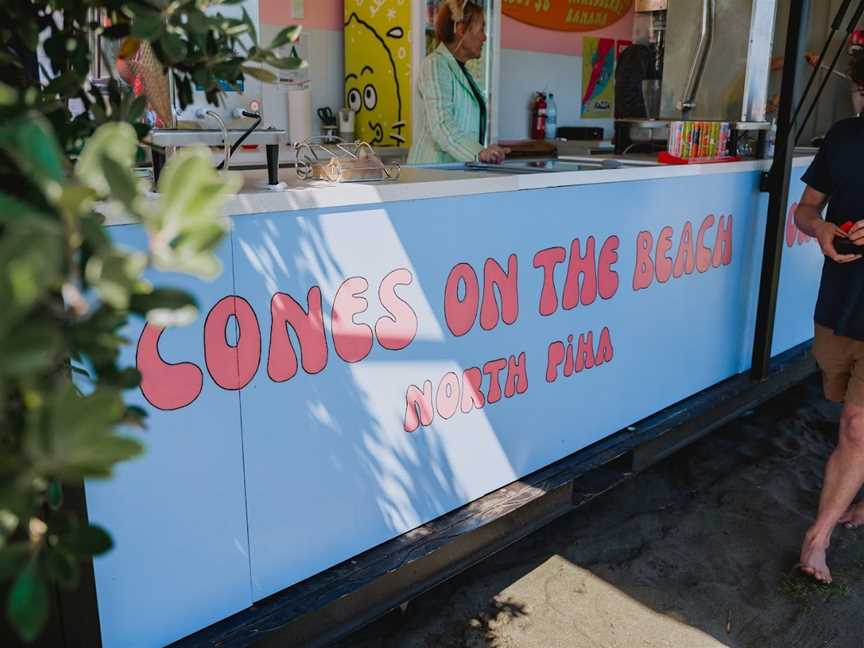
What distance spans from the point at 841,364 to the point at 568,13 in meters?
5.53

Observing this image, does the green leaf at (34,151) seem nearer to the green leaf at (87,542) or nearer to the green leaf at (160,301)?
the green leaf at (160,301)

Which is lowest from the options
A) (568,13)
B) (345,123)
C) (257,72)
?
(345,123)

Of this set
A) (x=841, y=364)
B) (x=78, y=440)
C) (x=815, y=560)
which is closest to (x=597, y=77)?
(x=841, y=364)

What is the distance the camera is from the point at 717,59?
3955 mm

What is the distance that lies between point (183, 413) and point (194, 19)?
1.10 metres

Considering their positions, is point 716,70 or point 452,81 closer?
point 452,81

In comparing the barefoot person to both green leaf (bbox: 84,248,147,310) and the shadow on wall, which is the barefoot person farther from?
green leaf (bbox: 84,248,147,310)

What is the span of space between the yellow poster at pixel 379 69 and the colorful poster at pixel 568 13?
5.24ft

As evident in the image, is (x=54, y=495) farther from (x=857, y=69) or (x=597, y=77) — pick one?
(x=597, y=77)

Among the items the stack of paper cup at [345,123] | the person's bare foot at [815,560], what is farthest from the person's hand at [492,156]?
the stack of paper cup at [345,123]

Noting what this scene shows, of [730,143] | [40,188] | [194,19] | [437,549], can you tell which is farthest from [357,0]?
[40,188]

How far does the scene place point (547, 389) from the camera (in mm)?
2734

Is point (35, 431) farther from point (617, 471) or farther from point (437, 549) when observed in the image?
point (617, 471)

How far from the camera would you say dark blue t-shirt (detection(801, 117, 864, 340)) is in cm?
258
